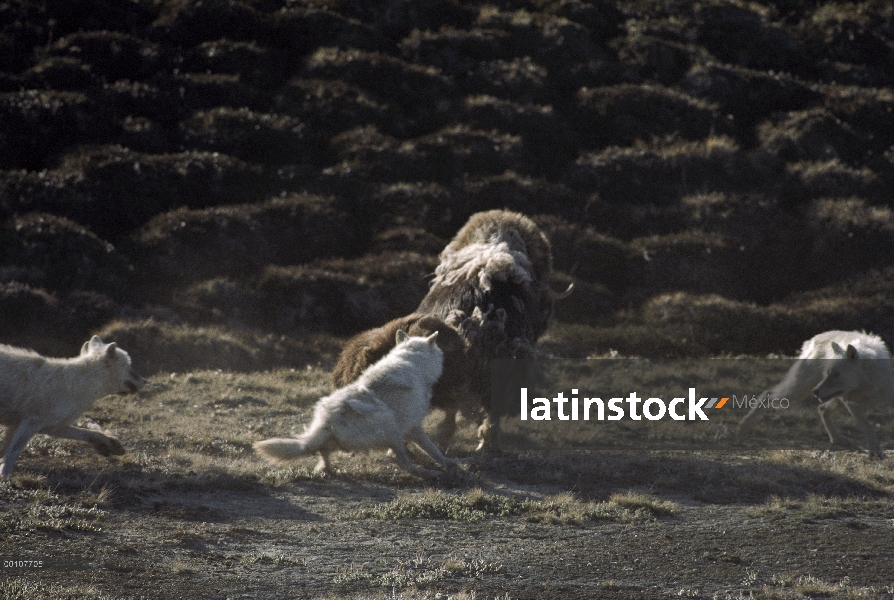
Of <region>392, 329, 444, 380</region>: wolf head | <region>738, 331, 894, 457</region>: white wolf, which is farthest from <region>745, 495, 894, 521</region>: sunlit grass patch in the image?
<region>392, 329, 444, 380</region>: wolf head

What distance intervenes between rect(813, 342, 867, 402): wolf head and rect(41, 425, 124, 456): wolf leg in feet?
29.9

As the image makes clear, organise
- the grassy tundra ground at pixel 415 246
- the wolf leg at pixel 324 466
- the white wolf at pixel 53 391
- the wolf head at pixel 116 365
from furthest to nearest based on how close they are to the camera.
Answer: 1. the wolf leg at pixel 324 466
2. the wolf head at pixel 116 365
3. the white wolf at pixel 53 391
4. the grassy tundra ground at pixel 415 246

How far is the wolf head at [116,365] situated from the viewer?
927 centimetres

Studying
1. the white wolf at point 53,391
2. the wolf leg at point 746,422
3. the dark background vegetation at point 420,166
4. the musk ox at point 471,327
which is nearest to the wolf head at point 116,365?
the white wolf at point 53,391

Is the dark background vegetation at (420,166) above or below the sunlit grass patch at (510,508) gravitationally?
above

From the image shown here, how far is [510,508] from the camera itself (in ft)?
27.7

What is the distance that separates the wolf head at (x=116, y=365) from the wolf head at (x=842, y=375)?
8979mm

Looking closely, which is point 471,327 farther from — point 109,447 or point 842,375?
point 842,375

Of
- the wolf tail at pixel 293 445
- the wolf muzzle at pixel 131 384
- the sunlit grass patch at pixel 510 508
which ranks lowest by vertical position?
the sunlit grass patch at pixel 510 508

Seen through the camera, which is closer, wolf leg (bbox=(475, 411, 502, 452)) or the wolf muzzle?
the wolf muzzle

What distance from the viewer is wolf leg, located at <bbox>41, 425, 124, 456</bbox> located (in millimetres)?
8875

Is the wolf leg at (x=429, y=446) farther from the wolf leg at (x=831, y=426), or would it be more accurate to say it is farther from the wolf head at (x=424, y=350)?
the wolf leg at (x=831, y=426)

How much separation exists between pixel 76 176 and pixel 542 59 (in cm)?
1922

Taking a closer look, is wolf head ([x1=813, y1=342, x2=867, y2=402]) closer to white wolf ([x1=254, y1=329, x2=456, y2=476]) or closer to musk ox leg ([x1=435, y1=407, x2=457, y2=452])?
musk ox leg ([x1=435, y1=407, x2=457, y2=452])
